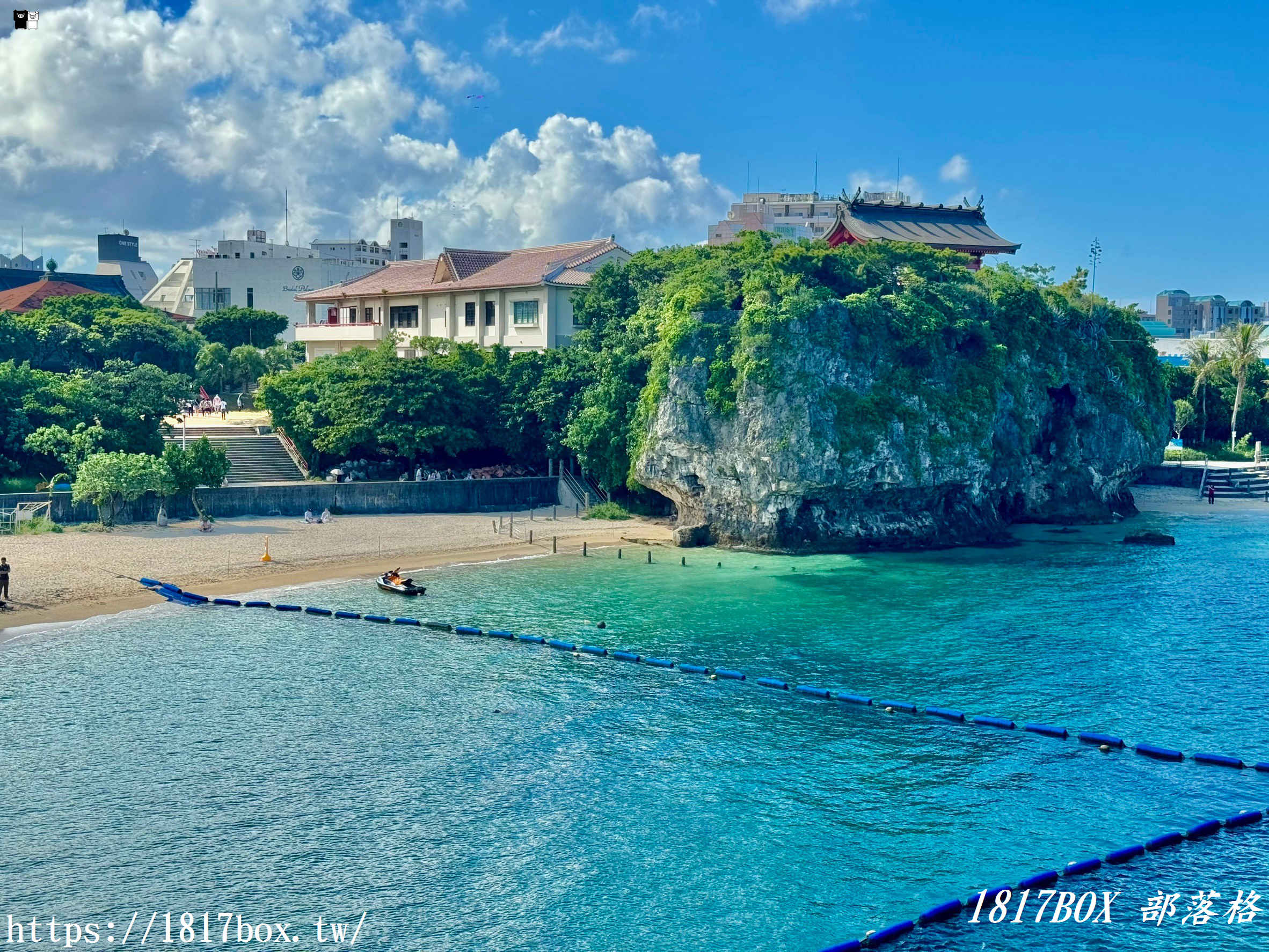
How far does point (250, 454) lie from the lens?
7344 cm

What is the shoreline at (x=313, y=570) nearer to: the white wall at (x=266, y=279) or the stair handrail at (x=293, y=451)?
the stair handrail at (x=293, y=451)

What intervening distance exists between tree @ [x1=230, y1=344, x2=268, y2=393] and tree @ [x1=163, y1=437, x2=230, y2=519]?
116ft

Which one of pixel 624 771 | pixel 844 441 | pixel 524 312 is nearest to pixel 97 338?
pixel 524 312

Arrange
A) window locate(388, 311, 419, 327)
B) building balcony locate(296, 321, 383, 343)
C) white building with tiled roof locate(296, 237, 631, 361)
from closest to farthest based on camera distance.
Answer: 1. white building with tiled roof locate(296, 237, 631, 361)
2. building balcony locate(296, 321, 383, 343)
3. window locate(388, 311, 419, 327)

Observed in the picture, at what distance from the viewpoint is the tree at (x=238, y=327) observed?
372 ft

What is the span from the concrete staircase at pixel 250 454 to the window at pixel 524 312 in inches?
772

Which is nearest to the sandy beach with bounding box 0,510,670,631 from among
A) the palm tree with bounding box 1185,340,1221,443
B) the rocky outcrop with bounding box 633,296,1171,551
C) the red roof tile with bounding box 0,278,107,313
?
the rocky outcrop with bounding box 633,296,1171,551

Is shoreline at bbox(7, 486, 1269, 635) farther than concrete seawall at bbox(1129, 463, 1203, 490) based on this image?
No

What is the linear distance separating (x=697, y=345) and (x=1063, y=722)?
3462 cm

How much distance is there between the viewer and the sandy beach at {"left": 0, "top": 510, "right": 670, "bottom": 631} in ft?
159

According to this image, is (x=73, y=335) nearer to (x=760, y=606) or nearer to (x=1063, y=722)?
(x=760, y=606)

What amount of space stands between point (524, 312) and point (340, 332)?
707 inches

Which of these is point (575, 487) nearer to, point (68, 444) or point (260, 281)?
point (68, 444)

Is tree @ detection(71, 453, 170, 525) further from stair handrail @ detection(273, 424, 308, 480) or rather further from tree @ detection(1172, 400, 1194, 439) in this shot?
tree @ detection(1172, 400, 1194, 439)
